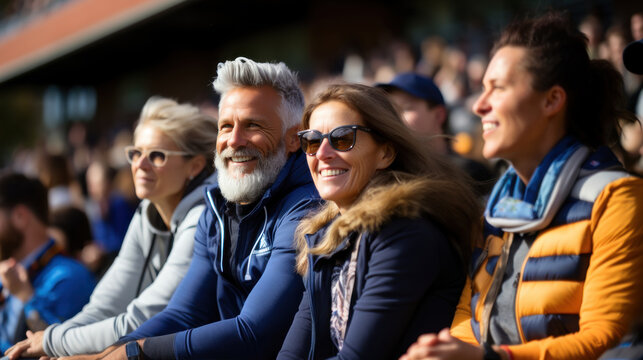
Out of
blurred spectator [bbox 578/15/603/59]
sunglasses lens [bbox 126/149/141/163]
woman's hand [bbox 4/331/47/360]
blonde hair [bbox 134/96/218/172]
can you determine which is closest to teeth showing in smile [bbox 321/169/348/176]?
blonde hair [bbox 134/96/218/172]

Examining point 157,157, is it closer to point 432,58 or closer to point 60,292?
point 60,292

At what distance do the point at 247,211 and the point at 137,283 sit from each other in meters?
1.19

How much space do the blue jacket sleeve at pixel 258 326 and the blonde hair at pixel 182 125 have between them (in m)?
1.48

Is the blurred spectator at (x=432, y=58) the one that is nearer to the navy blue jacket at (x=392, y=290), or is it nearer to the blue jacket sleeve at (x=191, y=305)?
the blue jacket sleeve at (x=191, y=305)

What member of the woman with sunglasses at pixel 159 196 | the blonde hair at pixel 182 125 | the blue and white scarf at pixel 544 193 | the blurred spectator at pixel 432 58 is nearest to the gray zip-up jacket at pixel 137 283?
the woman with sunglasses at pixel 159 196

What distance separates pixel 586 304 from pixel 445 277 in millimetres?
586

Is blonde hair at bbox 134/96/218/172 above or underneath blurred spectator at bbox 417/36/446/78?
underneath

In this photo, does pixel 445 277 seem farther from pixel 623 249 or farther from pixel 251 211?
pixel 251 211

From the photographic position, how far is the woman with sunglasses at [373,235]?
106 inches

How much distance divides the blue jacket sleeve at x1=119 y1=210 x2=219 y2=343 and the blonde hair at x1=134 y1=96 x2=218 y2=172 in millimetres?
900

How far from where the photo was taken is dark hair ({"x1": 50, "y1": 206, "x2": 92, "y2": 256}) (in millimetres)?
6780

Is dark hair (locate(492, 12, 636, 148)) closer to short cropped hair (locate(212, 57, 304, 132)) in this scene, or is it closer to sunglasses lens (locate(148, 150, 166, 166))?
short cropped hair (locate(212, 57, 304, 132))

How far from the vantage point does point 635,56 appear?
112 inches

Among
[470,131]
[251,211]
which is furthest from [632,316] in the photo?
[470,131]
